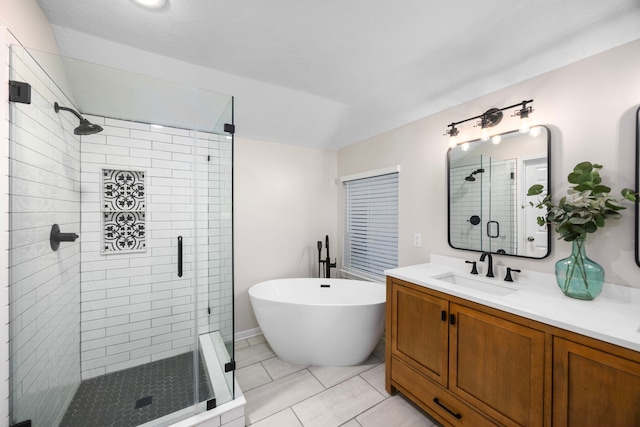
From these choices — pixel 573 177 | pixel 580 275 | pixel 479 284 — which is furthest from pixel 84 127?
pixel 580 275

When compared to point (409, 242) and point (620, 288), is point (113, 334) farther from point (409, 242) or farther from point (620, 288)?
point (620, 288)

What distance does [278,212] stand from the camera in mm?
3096

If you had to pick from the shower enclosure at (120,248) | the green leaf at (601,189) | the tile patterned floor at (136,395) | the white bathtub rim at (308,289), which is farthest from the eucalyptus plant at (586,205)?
the tile patterned floor at (136,395)

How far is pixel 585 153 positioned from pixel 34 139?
3034 mm

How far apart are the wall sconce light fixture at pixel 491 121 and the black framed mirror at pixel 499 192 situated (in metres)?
0.05

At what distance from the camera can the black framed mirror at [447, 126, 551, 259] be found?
164cm

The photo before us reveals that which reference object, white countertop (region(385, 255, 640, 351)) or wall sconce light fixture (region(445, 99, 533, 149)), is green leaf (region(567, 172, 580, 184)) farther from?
white countertop (region(385, 255, 640, 351))

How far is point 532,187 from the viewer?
157cm

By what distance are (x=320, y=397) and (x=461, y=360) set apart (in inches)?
41.7

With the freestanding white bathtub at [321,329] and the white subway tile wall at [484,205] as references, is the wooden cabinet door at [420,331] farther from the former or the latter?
the white subway tile wall at [484,205]

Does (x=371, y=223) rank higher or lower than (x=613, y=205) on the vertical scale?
lower

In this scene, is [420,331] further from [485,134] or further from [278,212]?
[278,212]

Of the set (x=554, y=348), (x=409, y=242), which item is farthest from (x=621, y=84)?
Answer: (x=409, y=242)

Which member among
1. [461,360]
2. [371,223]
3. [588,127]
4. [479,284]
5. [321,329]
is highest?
[588,127]
